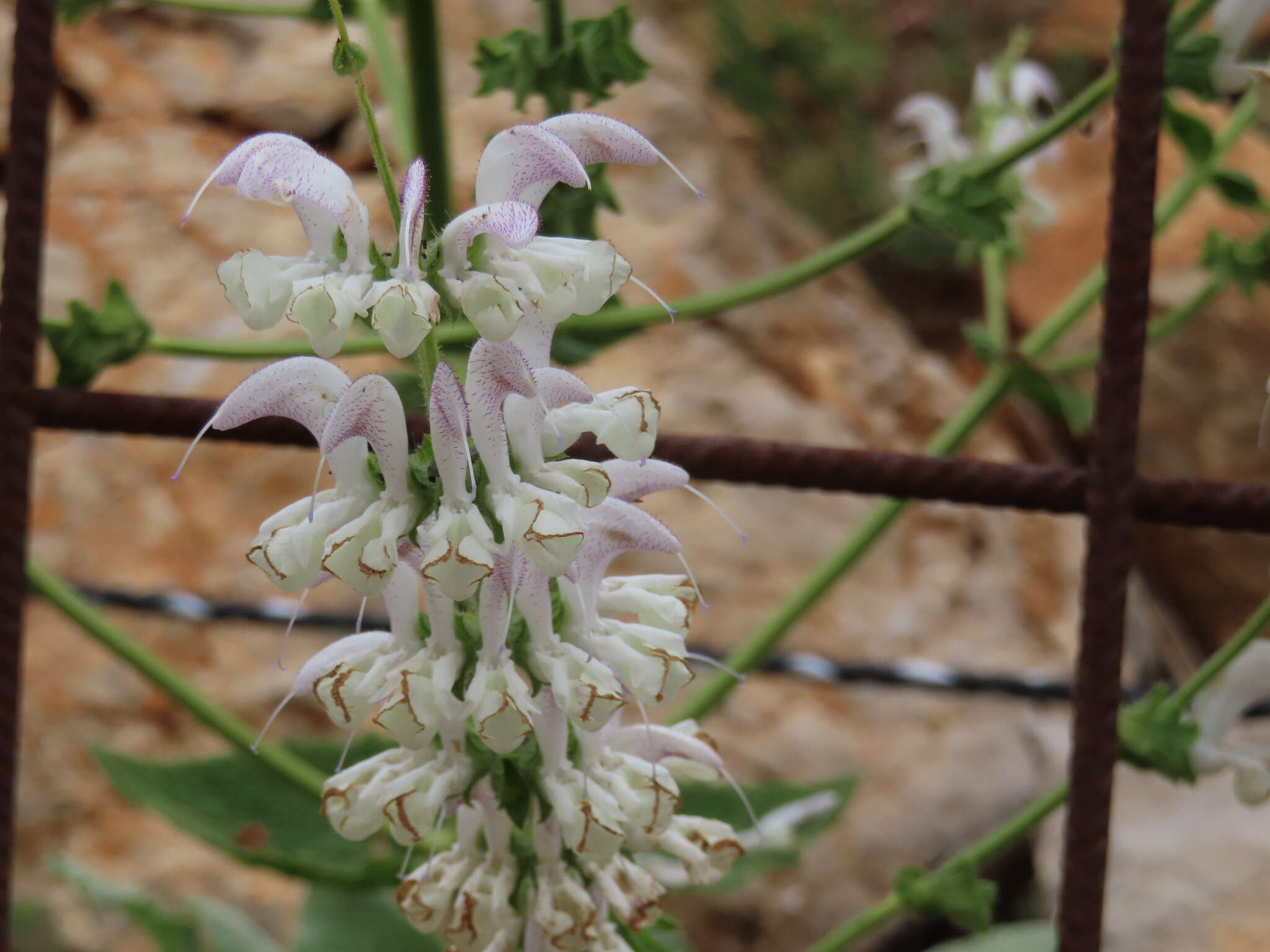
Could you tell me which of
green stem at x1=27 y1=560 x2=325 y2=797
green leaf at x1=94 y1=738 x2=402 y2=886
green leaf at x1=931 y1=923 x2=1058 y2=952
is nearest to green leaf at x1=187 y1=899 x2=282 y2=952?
green leaf at x1=94 y1=738 x2=402 y2=886

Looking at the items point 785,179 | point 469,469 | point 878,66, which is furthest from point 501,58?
point 878,66

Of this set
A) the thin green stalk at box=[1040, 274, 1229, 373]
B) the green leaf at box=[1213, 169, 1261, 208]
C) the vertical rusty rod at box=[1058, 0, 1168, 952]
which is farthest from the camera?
the thin green stalk at box=[1040, 274, 1229, 373]

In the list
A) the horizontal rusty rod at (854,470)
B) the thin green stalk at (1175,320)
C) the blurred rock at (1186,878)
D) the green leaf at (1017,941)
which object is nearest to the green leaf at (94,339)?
the horizontal rusty rod at (854,470)

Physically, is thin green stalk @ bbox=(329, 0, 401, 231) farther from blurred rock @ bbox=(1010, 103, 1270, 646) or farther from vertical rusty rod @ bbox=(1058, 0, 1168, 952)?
blurred rock @ bbox=(1010, 103, 1270, 646)

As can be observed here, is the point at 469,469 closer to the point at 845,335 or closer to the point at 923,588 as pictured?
the point at 923,588

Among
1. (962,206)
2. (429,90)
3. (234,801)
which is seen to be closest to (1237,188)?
(962,206)

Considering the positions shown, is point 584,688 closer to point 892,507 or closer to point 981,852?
point 981,852

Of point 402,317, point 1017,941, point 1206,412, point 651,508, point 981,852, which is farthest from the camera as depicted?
point 1206,412
